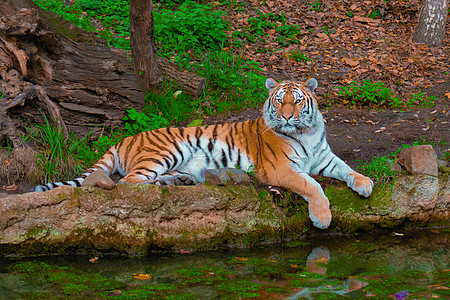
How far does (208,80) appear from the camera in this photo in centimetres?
811

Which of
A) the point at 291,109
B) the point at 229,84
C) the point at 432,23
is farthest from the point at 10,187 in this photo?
the point at 432,23

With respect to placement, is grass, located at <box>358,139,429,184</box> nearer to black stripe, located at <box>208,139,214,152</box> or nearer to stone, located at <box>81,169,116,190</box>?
black stripe, located at <box>208,139,214,152</box>

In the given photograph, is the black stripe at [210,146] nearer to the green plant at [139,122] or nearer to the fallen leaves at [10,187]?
the green plant at [139,122]

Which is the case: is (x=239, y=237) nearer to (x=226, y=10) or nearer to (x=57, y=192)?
(x=57, y=192)

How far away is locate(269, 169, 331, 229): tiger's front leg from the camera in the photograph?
15.0 feet

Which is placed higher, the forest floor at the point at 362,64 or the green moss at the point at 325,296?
the forest floor at the point at 362,64

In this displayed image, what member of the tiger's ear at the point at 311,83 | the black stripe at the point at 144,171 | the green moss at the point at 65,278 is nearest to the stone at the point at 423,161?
the tiger's ear at the point at 311,83

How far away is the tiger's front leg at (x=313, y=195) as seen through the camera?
180 inches

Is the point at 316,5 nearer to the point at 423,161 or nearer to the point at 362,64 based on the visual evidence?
the point at 362,64

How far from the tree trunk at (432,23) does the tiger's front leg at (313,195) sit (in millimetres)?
7462

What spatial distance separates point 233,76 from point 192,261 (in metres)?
4.64

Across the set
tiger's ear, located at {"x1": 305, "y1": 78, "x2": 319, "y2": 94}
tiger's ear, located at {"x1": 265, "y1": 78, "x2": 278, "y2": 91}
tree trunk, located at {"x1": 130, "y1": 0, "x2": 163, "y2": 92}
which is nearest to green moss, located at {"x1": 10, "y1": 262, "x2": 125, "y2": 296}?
tiger's ear, located at {"x1": 265, "y1": 78, "x2": 278, "y2": 91}

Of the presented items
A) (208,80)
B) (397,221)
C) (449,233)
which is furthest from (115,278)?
(208,80)

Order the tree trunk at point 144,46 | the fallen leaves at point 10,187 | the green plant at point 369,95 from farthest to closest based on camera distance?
the green plant at point 369,95 < the tree trunk at point 144,46 < the fallen leaves at point 10,187
